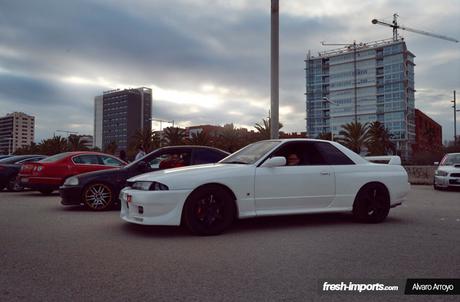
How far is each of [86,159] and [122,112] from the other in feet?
302

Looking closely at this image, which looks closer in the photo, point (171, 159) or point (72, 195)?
point (72, 195)

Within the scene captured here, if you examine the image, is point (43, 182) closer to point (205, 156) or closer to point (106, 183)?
point (106, 183)

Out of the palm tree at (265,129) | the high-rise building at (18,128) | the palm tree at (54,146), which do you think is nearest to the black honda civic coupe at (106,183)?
the palm tree at (265,129)

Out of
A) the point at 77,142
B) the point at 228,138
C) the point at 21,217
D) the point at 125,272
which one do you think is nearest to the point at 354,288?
the point at 125,272

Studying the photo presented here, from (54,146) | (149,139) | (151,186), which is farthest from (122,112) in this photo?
(151,186)

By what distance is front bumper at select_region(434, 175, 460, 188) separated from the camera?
14.1m

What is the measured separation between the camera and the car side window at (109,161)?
12.1 meters

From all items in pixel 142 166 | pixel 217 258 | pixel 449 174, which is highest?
pixel 142 166

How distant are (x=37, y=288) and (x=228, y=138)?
4559 cm

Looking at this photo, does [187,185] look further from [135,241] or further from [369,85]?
[369,85]

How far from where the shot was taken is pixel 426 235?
18.8 feet

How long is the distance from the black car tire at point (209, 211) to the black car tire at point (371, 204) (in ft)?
7.30

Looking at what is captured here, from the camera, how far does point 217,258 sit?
175 inches

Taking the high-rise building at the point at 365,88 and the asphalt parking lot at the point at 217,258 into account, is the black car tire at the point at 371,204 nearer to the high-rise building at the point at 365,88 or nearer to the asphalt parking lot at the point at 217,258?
the asphalt parking lot at the point at 217,258
